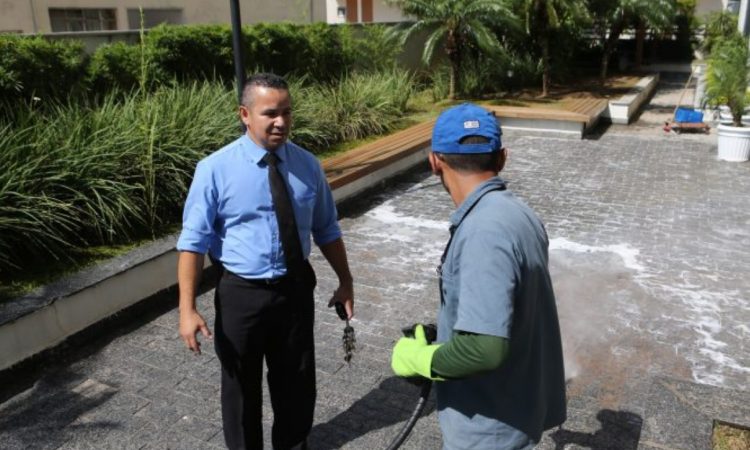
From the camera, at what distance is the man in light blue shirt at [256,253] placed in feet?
8.64

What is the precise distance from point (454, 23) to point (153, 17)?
800cm

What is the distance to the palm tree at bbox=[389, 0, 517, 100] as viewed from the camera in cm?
1386

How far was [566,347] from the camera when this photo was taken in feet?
14.3

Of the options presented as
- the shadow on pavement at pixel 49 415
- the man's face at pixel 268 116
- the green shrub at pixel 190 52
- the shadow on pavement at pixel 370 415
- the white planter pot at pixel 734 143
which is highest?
the green shrub at pixel 190 52

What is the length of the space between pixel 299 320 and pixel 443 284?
1154mm

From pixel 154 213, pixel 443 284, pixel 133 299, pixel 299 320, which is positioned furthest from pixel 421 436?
pixel 154 213

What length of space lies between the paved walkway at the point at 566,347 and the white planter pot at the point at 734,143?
2.17m

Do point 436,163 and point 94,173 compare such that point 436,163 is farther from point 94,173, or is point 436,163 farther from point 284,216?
point 94,173

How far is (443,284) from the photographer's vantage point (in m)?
1.89

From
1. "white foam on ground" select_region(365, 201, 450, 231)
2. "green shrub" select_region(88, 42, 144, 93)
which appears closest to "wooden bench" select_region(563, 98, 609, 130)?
"white foam on ground" select_region(365, 201, 450, 231)

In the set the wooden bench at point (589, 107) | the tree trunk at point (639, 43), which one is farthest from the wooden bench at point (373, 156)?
the tree trunk at point (639, 43)

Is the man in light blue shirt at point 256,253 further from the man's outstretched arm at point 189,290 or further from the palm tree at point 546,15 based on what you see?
the palm tree at point 546,15

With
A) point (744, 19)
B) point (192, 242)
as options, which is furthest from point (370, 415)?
point (744, 19)

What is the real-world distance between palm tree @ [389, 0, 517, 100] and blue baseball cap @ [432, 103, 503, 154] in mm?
12596
